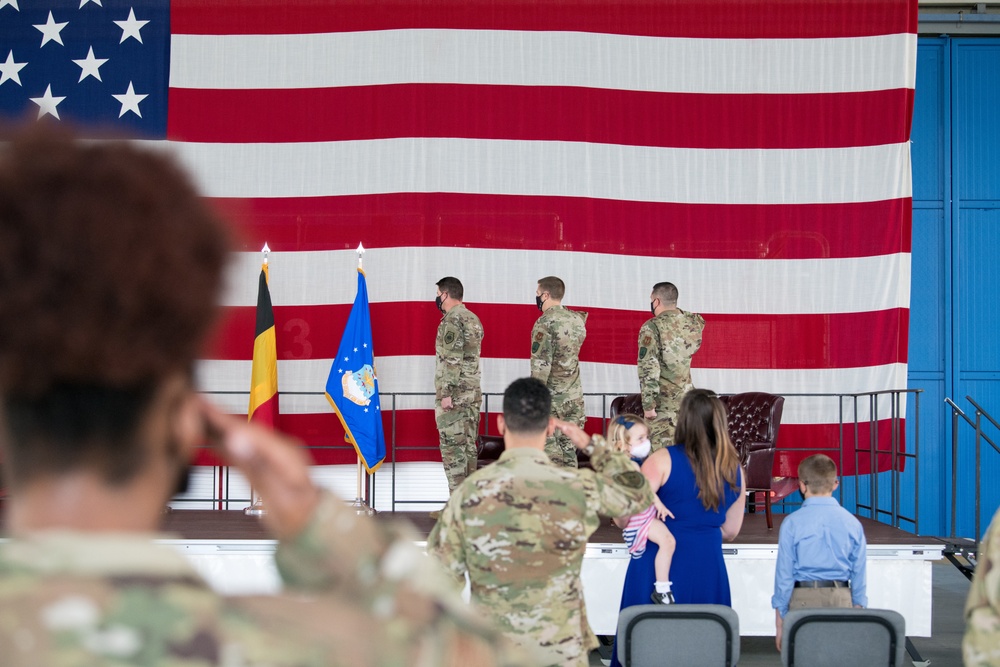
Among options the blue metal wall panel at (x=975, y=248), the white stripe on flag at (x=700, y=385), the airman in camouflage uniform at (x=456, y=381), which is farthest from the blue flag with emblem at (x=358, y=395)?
the blue metal wall panel at (x=975, y=248)

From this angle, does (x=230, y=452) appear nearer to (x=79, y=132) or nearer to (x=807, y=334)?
(x=79, y=132)

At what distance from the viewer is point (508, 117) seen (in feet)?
22.5

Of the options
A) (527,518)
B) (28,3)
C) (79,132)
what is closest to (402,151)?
(28,3)

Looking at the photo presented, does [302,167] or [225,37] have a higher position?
[225,37]

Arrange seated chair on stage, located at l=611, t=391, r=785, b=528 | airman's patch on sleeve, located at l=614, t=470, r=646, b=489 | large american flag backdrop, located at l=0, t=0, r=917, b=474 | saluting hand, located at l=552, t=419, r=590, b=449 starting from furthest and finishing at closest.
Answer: large american flag backdrop, located at l=0, t=0, r=917, b=474, seated chair on stage, located at l=611, t=391, r=785, b=528, airman's patch on sleeve, located at l=614, t=470, r=646, b=489, saluting hand, located at l=552, t=419, r=590, b=449

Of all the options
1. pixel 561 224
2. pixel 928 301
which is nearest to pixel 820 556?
pixel 561 224

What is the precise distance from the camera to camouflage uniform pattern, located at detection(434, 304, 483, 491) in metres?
6.05

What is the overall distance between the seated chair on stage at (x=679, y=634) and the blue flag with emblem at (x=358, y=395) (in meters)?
3.40

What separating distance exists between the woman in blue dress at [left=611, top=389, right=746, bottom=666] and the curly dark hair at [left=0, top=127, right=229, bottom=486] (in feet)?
9.21

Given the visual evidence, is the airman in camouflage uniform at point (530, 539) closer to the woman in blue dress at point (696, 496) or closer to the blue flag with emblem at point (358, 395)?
the woman in blue dress at point (696, 496)

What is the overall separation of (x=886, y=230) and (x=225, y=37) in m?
4.53

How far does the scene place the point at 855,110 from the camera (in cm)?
684

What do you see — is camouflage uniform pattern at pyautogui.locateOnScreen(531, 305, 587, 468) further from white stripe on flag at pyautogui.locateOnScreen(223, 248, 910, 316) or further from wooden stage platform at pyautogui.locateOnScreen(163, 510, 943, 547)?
white stripe on flag at pyautogui.locateOnScreen(223, 248, 910, 316)

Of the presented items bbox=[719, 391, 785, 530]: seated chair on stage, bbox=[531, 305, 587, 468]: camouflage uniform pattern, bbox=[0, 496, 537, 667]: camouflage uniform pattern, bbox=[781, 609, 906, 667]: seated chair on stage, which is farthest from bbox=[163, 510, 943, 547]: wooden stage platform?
bbox=[0, 496, 537, 667]: camouflage uniform pattern
